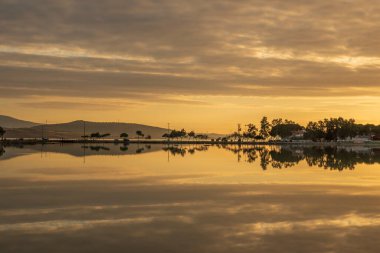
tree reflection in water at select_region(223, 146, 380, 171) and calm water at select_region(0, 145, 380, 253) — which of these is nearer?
calm water at select_region(0, 145, 380, 253)

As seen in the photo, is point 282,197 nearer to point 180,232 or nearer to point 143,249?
point 180,232

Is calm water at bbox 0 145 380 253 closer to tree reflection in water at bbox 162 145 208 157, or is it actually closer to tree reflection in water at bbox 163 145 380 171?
tree reflection in water at bbox 163 145 380 171

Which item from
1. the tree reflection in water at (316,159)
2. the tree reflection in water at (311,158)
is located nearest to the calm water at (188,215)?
the tree reflection in water at (316,159)

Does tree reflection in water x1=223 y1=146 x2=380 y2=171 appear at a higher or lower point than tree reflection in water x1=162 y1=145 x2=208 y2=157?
lower

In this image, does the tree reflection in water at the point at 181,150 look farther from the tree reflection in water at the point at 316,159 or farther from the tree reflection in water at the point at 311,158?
the tree reflection in water at the point at 316,159

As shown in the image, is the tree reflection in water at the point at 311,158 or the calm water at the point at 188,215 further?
the tree reflection in water at the point at 311,158

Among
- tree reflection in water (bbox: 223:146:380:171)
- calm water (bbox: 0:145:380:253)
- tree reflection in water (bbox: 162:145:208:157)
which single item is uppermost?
tree reflection in water (bbox: 162:145:208:157)

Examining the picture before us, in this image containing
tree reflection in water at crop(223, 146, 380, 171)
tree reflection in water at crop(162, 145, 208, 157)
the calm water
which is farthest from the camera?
tree reflection in water at crop(162, 145, 208, 157)

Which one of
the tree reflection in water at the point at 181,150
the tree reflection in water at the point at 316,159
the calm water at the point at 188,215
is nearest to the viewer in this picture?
the calm water at the point at 188,215

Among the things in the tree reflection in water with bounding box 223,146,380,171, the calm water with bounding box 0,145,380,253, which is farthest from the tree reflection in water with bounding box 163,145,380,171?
the calm water with bounding box 0,145,380,253

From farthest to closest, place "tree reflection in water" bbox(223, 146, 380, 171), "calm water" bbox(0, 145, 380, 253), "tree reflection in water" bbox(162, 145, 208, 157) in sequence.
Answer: "tree reflection in water" bbox(162, 145, 208, 157), "tree reflection in water" bbox(223, 146, 380, 171), "calm water" bbox(0, 145, 380, 253)

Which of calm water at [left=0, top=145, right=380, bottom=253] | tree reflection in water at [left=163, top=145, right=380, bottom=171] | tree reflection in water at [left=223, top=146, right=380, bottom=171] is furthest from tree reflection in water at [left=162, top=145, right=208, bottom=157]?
calm water at [left=0, top=145, right=380, bottom=253]

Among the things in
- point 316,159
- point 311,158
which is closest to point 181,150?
point 311,158

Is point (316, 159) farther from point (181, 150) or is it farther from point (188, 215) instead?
point (188, 215)
